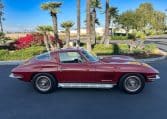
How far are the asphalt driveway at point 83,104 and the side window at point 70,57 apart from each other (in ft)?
3.10

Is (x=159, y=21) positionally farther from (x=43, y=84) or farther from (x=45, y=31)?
(x=43, y=84)

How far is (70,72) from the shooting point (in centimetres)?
879

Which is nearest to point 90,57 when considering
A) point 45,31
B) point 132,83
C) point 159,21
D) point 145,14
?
point 132,83

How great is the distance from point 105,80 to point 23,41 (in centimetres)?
1606

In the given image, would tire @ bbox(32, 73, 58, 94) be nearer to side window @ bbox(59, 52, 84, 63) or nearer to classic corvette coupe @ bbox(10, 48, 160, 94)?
classic corvette coupe @ bbox(10, 48, 160, 94)

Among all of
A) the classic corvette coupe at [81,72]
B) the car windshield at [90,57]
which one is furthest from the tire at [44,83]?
the car windshield at [90,57]

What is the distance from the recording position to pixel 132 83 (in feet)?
28.2

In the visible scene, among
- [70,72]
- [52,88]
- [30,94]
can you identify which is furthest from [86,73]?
[30,94]

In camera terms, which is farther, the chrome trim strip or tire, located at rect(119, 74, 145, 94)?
the chrome trim strip

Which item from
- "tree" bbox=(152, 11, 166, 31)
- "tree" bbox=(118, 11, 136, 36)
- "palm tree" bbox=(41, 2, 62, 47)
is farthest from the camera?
"tree" bbox=(152, 11, 166, 31)

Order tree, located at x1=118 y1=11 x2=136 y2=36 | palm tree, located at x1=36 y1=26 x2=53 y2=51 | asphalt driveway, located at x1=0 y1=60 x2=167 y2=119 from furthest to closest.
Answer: tree, located at x1=118 y1=11 x2=136 y2=36 < palm tree, located at x1=36 y1=26 x2=53 y2=51 < asphalt driveway, located at x1=0 y1=60 x2=167 y2=119

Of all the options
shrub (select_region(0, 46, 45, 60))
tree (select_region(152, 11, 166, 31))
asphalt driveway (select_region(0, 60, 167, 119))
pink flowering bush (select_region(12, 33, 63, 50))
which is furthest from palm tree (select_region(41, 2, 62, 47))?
tree (select_region(152, 11, 166, 31))

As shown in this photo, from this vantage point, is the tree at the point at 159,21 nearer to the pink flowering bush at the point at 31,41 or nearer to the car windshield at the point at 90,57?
the pink flowering bush at the point at 31,41

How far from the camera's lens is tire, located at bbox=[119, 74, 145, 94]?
8570mm
